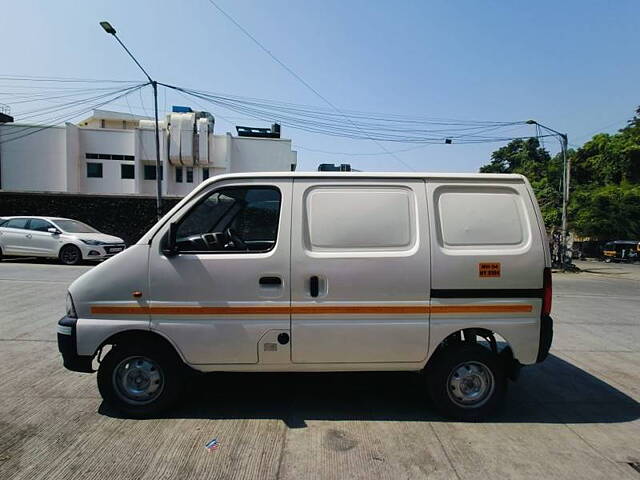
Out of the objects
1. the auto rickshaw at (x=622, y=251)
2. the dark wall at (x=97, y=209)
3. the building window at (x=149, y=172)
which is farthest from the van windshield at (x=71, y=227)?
the auto rickshaw at (x=622, y=251)

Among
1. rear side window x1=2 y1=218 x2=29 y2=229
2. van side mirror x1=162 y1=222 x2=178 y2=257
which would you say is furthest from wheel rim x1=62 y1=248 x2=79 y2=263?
van side mirror x1=162 y1=222 x2=178 y2=257

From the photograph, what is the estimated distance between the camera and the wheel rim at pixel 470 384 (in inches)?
137

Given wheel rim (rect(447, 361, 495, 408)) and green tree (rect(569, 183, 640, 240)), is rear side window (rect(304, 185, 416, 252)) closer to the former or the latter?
wheel rim (rect(447, 361, 495, 408))

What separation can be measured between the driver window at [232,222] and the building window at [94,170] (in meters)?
33.8

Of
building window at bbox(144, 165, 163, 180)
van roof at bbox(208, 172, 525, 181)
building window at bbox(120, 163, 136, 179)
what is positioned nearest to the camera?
van roof at bbox(208, 172, 525, 181)

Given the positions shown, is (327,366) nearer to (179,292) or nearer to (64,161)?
(179,292)

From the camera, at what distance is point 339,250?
333 centimetres

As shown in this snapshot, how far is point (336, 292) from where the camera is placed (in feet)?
10.9

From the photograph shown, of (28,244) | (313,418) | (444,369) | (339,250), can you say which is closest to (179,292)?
(339,250)

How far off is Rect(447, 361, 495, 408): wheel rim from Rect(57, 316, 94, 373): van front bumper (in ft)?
10.3

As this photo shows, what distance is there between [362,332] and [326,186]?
4.20 ft

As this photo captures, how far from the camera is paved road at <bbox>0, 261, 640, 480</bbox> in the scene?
2816 millimetres

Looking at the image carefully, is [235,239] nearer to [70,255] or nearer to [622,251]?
[70,255]

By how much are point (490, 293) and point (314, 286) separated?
59.1 inches
